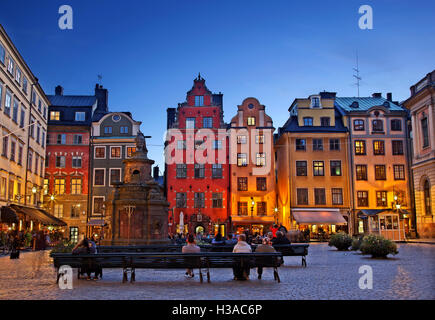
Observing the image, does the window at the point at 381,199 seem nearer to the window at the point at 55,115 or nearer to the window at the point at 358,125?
the window at the point at 358,125

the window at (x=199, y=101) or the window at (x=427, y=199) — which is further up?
the window at (x=199, y=101)

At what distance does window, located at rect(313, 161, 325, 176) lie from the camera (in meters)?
52.4

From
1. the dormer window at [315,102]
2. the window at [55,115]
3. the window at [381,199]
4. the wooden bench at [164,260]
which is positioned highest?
the dormer window at [315,102]

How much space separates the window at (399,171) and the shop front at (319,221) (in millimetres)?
7356

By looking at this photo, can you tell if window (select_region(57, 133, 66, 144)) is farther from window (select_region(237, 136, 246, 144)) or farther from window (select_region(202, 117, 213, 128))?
window (select_region(237, 136, 246, 144))

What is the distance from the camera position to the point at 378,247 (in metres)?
21.7

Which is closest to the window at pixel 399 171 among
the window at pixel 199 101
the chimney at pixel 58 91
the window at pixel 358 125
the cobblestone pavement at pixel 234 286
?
the window at pixel 358 125

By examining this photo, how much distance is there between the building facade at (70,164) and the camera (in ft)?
176

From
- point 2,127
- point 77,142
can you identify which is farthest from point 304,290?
point 77,142

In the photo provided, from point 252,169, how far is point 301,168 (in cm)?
553

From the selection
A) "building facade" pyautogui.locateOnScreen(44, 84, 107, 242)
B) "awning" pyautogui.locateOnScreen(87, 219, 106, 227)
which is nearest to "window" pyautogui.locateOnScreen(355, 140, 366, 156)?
"awning" pyautogui.locateOnScreen(87, 219, 106, 227)

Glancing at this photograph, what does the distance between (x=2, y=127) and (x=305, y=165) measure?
31.4m

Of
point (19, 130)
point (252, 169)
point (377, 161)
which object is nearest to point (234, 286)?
point (19, 130)

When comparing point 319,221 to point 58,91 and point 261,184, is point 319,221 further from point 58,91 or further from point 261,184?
point 58,91
